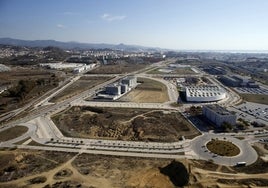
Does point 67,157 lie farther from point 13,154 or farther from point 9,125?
point 9,125

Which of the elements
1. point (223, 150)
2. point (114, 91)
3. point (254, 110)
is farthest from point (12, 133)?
point (254, 110)

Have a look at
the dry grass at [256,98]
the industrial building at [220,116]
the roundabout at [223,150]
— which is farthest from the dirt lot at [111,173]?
the dry grass at [256,98]

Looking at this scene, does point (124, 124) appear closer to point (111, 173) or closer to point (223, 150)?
point (111, 173)

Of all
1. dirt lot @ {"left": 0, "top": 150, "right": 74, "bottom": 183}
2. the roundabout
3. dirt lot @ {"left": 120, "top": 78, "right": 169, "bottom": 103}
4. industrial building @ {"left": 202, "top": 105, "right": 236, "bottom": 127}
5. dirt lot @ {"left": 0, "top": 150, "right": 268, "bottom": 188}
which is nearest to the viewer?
dirt lot @ {"left": 0, "top": 150, "right": 268, "bottom": 188}

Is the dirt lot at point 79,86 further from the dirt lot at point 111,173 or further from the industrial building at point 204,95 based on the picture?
the dirt lot at point 111,173

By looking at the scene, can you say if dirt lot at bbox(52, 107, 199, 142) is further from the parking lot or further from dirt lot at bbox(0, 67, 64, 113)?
the parking lot

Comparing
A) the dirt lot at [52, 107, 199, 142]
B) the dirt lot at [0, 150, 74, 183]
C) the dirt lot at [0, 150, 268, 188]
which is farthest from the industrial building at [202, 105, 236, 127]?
the dirt lot at [0, 150, 74, 183]
